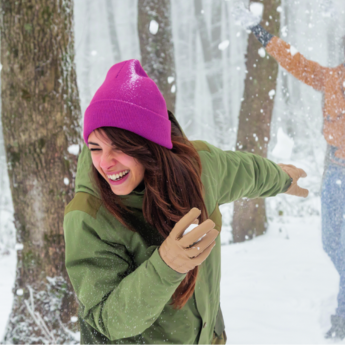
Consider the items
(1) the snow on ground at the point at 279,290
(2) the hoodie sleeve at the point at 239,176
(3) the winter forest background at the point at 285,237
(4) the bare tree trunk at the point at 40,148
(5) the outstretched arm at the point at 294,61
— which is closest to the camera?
(2) the hoodie sleeve at the point at 239,176

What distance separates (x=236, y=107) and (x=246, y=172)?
9502mm

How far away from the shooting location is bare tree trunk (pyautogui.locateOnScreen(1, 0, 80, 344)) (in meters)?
2.07

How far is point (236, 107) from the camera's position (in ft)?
35.1

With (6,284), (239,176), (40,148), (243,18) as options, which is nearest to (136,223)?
(239,176)

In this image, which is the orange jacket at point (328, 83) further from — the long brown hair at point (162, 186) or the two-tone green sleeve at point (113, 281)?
the two-tone green sleeve at point (113, 281)

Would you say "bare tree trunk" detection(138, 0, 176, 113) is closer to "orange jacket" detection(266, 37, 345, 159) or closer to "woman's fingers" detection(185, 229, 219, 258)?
"orange jacket" detection(266, 37, 345, 159)

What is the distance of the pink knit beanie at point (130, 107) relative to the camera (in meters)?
1.10

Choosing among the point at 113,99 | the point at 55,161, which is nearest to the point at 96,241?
the point at 113,99

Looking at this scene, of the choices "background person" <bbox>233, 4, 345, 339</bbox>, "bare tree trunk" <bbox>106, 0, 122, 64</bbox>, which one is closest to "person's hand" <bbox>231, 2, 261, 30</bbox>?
"background person" <bbox>233, 4, 345, 339</bbox>

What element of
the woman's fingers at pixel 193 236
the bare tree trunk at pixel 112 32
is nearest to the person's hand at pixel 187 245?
the woman's fingers at pixel 193 236

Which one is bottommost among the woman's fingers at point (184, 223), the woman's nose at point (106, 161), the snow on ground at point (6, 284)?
the snow on ground at point (6, 284)

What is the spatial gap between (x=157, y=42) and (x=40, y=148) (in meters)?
1.72

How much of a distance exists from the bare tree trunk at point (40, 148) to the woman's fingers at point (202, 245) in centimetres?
148

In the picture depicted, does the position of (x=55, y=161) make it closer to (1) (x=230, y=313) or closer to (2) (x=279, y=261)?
(1) (x=230, y=313)
